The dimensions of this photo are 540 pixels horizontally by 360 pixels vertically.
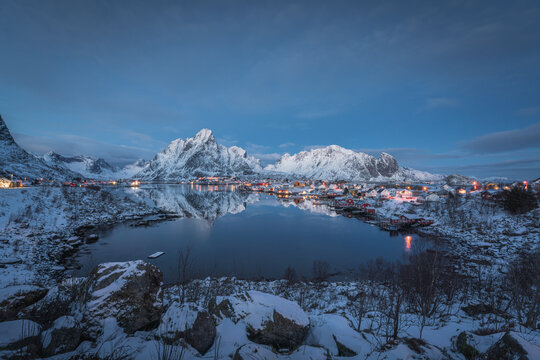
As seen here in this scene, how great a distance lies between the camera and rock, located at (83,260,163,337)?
5.87 meters

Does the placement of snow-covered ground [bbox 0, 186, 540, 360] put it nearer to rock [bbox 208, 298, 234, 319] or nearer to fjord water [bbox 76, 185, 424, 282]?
rock [bbox 208, 298, 234, 319]

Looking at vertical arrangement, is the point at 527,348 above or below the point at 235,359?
above

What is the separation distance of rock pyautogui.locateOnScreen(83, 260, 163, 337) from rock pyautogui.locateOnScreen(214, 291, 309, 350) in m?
2.11

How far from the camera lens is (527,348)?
425cm

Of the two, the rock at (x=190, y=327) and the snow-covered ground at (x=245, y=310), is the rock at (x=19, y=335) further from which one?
the rock at (x=190, y=327)

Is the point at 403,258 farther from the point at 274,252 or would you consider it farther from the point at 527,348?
the point at 527,348

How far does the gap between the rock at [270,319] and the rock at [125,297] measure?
2.11m

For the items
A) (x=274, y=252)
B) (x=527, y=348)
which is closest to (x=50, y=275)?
(x=274, y=252)

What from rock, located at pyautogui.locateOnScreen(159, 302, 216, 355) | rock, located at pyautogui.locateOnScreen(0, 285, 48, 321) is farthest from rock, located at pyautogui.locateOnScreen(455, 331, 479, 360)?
rock, located at pyautogui.locateOnScreen(0, 285, 48, 321)

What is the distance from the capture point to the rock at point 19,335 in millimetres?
3947

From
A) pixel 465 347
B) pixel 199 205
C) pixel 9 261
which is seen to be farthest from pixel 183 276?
pixel 199 205

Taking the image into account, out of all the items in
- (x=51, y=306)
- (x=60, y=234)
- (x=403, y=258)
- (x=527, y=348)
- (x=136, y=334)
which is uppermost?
(x=527, y=348)

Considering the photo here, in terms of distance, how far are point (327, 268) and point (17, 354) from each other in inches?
1011

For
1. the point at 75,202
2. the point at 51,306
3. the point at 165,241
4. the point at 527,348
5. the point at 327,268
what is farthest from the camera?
the point at 75,202
